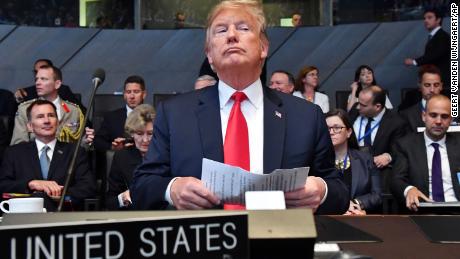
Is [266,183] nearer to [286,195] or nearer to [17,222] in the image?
[286,195]

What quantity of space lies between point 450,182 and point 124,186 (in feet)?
6.77

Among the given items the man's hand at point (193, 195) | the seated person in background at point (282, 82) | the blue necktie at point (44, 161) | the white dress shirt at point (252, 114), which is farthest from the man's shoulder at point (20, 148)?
the man's hand at point (193, 195)

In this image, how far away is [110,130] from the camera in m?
6.22

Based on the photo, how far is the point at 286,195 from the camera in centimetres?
183

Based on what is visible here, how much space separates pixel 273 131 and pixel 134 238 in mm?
1159

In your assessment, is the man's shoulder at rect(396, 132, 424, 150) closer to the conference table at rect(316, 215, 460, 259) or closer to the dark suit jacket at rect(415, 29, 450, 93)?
the conference table at rect(316, 215, 460, 259)

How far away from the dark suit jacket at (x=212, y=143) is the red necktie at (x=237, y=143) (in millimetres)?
24

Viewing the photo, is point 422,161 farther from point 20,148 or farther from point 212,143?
point 212,143

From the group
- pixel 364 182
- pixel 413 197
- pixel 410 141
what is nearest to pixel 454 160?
pixel 410 141

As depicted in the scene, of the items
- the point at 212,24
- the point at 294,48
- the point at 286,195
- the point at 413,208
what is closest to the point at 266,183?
the point at 286,195

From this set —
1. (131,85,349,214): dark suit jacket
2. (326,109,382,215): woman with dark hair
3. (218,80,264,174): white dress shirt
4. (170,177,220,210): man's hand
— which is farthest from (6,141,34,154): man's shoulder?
(170,177,220,210): man's hand

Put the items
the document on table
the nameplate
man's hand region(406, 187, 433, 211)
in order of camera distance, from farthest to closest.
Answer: man's hand region(406, 187, 433, 211) → the document on table → the nameplate

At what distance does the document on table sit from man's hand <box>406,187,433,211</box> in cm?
257

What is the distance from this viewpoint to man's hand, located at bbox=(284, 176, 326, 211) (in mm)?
1846
